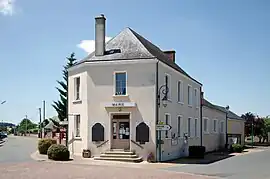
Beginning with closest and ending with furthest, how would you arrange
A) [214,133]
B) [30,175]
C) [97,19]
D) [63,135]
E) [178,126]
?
1. [30,175]
2. [97,19]
3. [178,126]
4. [63,135]
5. [214,133]

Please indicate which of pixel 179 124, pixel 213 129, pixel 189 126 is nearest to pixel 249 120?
pixel 213 129

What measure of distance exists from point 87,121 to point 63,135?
1075 centimetres

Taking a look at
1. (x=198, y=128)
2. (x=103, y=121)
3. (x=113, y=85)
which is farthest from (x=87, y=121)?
(x=198, y=128)

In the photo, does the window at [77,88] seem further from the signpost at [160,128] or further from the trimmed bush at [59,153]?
the signpost at [160,128]

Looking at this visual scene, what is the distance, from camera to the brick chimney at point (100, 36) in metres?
27.8

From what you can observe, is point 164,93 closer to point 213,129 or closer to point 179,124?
point 179,124

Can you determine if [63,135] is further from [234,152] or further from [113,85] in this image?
[234,152]

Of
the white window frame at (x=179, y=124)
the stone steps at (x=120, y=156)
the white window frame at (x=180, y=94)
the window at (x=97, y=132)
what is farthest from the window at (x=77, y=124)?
the white window frame at (x=180, y=94)

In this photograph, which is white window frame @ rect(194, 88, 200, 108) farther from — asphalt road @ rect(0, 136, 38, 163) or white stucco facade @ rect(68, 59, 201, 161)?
asphalt road @ rect(0, 136, 38, 163)

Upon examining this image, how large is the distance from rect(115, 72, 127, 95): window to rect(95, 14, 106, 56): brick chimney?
208 cm

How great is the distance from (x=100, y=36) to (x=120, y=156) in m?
8.15

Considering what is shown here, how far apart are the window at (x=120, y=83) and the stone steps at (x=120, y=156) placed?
3.77 m

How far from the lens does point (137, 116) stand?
2620 cm

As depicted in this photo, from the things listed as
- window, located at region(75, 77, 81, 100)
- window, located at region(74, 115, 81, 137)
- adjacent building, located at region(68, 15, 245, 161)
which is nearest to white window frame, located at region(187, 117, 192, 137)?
adjacent building, located at region(68, 15, 245, 161)
